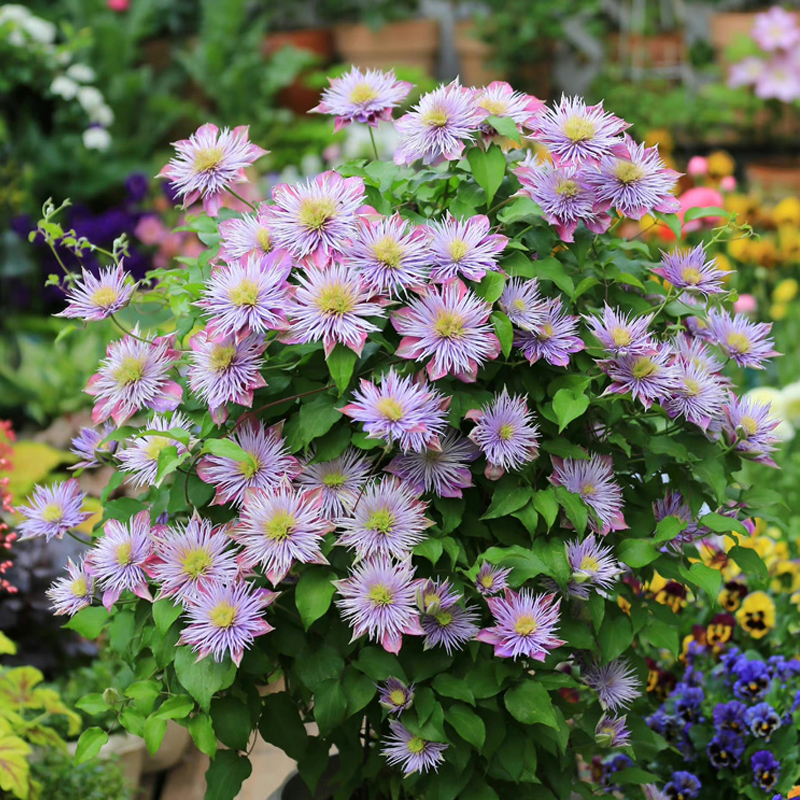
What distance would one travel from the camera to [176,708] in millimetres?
908

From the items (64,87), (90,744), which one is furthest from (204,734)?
(64,87)

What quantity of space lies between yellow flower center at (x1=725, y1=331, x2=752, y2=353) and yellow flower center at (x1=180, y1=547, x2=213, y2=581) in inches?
22.3

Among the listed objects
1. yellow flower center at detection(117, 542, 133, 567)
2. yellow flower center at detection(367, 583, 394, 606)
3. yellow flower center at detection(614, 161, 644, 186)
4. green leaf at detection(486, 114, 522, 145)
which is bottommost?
yellow flower center at detection(117, 542, 133, 567)

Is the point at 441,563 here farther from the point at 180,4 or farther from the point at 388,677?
the point at 180,4

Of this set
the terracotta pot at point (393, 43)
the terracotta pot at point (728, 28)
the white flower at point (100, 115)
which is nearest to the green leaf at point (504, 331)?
the white flower at point (100, 115)

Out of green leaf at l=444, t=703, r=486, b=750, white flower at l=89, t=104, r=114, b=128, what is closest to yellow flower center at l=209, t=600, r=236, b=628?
green leaf at l=444, t=703, r=486, b=750

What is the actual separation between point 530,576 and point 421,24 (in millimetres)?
4355

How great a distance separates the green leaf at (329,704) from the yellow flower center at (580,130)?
54cm

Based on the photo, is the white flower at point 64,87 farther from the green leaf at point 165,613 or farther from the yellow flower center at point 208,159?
the green leaf at point 165,613

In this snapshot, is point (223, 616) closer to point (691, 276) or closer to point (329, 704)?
point (329, 704)

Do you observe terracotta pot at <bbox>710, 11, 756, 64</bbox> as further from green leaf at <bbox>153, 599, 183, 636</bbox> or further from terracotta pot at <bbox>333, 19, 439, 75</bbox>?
green leaf at <bbox>153, 599, 183, 636</bbox>

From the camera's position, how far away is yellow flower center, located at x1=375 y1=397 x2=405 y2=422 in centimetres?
84

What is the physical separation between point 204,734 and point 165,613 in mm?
113

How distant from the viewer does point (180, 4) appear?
488cm
